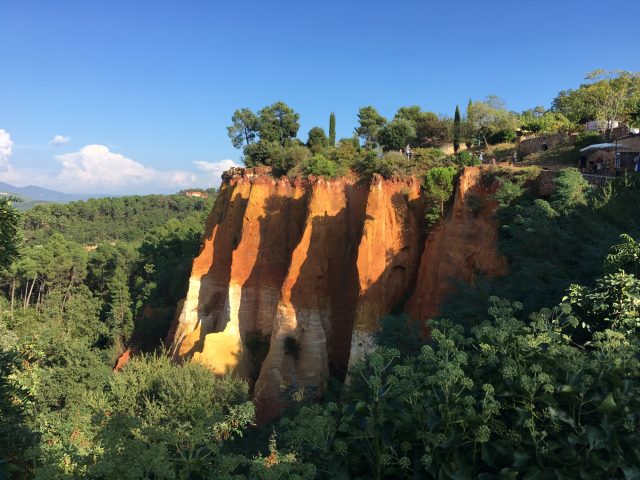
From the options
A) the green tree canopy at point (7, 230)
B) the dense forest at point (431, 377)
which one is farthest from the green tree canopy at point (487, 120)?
the green tree canopy at point (7, 230)

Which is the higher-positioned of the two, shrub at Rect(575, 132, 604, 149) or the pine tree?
shrub at Rect(575, 132, 604, 149)

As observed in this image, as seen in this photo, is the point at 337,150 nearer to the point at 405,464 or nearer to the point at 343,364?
the point at 343,364

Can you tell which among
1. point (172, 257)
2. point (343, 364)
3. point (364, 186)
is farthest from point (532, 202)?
point (172, 257)

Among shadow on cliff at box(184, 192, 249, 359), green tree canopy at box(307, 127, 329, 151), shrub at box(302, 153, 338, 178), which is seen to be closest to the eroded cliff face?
shadow on cliff at box(184, 192, 249, 359)

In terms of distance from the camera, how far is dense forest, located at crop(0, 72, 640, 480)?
5.12 meters

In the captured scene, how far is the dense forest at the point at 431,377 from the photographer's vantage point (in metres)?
5.12

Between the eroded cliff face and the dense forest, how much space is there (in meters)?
1.09

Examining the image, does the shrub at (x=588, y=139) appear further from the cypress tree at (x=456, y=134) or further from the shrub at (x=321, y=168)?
the shrub at (x=321, y=168)

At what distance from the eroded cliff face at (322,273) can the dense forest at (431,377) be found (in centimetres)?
109

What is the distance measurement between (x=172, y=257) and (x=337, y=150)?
21.3 m

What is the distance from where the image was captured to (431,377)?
5453mm

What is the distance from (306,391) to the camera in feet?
61.0

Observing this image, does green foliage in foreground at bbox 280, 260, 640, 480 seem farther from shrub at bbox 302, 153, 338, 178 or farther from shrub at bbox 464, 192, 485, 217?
shrub at bbox 302, 153, 338, 178

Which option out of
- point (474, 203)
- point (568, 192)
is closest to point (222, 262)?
point (474, 203)
